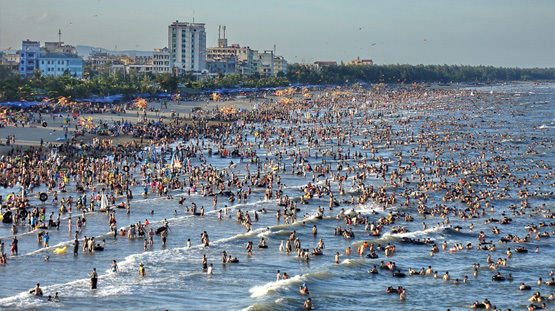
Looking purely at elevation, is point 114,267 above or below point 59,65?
below

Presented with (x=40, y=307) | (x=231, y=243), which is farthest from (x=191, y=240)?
(x=40, y=307)

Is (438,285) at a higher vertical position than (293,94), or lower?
lower

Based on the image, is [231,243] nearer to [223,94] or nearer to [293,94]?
[223,94]

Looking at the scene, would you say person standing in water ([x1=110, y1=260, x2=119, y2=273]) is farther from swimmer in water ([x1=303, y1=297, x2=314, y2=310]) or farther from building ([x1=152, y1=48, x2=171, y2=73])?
building ([x1=152, y1=48, x2=171, y2=73])

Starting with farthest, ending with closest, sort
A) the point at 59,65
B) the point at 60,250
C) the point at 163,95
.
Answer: the point at 59,65
the point at 163,95
the point at 60,250

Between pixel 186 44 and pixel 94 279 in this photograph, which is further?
pixel 186 44

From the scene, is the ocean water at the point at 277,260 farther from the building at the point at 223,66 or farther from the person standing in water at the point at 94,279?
the building at the point at 223,66

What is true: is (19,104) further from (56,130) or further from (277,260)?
(277,260)

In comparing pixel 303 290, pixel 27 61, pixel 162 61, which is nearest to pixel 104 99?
pixel 27 61
